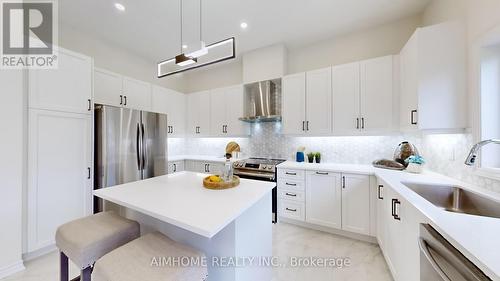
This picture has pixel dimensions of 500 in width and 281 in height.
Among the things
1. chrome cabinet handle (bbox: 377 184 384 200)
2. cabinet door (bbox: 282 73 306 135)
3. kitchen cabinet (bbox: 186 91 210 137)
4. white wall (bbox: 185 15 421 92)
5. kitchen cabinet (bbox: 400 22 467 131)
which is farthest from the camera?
kitchen cabinet (bbox: 186 91 210 137)

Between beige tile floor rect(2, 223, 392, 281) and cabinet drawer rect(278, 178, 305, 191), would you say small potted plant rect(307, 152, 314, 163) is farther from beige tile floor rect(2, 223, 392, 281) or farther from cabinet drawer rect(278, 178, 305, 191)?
beige tile floor rect(2, 223, 392, 281)

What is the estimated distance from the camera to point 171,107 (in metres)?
3.93

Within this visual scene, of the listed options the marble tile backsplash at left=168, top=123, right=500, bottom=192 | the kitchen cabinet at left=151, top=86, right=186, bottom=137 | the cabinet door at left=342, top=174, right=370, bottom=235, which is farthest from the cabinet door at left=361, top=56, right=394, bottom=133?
the kitchen cabinet at left=151, top=86, right=186, bottom=137

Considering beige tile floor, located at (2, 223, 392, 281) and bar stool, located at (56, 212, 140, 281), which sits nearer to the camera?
bar stool, located at (56, 212, 140, 281)

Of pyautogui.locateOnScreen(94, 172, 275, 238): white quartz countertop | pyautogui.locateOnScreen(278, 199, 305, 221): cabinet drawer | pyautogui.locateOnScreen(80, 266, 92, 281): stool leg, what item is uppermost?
pyautogui.locateOnScreen(94, 172, 275, 238): white quartz countertop

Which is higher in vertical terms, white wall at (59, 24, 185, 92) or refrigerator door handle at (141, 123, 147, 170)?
white wall at (59, 24, 185, 92)

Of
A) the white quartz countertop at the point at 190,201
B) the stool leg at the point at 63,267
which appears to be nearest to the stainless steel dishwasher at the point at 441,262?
the white quartz countertop at the point at 190,201

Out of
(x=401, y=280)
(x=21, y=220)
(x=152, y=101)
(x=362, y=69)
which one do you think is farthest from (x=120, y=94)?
(x=401, y=280)

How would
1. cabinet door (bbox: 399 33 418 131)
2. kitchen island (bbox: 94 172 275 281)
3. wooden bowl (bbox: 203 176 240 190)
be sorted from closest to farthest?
kitchen island (bbox: 94 172 275 281) → wooden bowl (bbox: 203 176 240 190) → cabinet door (bbox: 399 33 418 131)

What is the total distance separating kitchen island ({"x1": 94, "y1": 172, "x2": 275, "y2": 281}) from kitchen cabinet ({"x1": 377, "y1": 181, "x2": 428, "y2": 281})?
1018 millimetres

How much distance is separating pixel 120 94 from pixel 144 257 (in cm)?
305

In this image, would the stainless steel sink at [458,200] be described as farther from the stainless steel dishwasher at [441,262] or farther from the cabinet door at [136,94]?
the cabinet door at [136,94]

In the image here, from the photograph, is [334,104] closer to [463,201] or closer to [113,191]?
[463,201]

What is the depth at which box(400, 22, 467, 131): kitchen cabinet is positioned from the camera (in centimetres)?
166
